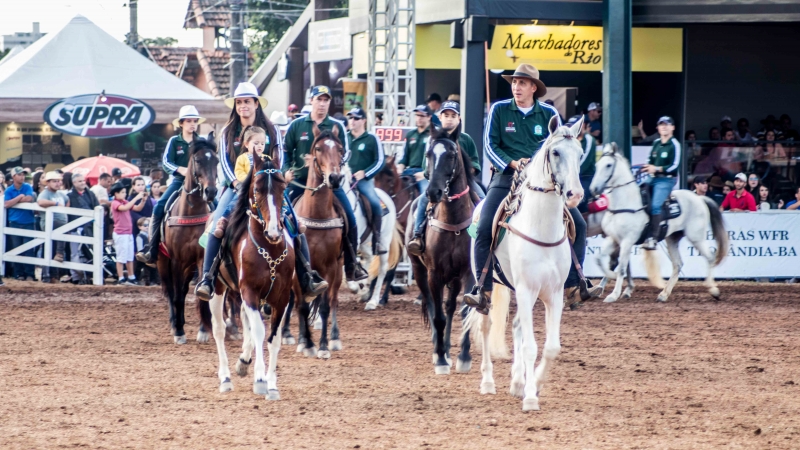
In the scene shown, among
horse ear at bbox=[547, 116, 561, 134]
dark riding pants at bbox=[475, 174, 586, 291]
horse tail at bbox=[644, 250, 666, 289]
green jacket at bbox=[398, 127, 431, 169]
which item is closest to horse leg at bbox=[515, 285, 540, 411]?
dark riding pants at bbox=[475, 174, 586, 291]

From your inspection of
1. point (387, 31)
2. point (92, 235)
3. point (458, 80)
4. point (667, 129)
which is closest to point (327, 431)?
point (667, 129)

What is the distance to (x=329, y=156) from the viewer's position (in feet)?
35.7

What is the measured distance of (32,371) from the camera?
34.1ft

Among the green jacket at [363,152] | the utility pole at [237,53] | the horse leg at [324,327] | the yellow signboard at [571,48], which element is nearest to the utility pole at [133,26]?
the utility pole at [237,53]

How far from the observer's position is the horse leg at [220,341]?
917cm

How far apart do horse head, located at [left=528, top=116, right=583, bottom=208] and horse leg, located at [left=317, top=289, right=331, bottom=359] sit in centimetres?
400

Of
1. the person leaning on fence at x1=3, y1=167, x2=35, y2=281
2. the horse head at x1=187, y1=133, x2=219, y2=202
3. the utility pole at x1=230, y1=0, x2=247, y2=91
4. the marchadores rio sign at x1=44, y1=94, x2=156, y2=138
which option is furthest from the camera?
the utility pole at x1=230, y1=0, x2=247, y2=91

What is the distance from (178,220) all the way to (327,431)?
17.5ft

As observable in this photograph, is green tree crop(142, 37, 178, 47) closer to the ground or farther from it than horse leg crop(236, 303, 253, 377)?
farther from it

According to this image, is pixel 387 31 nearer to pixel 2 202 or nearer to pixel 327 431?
pixel 2 202

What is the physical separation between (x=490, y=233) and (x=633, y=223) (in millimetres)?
8512

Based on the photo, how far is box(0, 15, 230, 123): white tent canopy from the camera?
86.2ft

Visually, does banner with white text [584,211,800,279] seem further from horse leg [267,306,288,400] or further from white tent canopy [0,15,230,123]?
horse leg [267,306,288,400]

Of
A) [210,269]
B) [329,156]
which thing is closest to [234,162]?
[210,269]
